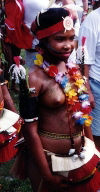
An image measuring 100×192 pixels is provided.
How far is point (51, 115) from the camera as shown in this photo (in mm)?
3012

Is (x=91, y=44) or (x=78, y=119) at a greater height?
(x=91, y=44)

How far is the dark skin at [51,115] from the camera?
116 inches

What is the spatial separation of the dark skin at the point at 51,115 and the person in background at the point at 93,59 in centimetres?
103

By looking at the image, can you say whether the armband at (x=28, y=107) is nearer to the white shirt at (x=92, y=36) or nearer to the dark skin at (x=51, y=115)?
the dark skin at (x=51, y=115)

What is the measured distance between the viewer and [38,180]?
10.3 ft

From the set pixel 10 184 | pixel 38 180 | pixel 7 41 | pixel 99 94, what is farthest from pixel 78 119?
pixel 7 41

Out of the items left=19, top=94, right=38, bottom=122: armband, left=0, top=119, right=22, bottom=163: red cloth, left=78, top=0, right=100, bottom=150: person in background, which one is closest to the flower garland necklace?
left=19, top=94, right=38, bottom=122: armband

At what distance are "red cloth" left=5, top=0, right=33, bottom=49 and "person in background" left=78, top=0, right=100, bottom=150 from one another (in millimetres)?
1419

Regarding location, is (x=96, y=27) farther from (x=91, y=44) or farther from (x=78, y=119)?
(x=78, y=119)

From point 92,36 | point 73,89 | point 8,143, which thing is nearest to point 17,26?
point 92,36

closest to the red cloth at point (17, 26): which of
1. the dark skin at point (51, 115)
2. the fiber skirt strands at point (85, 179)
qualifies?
the dark skin at point (51, 115)

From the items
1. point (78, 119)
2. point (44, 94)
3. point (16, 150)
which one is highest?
point (44, 94)

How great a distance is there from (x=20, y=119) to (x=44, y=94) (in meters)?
0.33

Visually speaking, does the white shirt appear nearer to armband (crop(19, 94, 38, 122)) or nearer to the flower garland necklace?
the flower garland necklace
